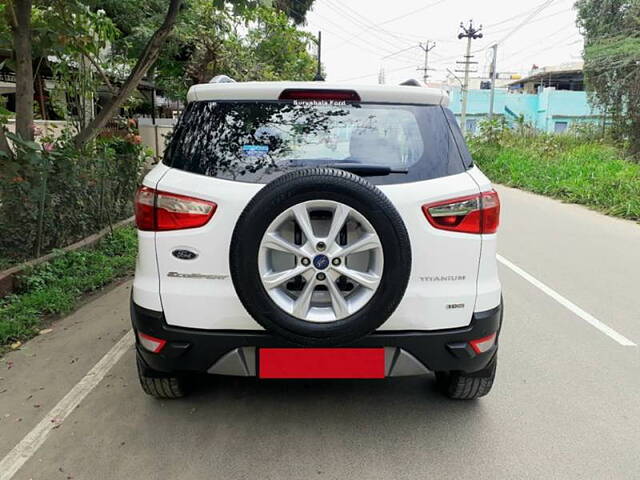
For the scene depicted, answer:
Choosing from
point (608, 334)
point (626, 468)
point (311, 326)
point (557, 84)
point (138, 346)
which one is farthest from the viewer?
point (557, 84)

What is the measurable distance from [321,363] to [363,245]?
0.61 m

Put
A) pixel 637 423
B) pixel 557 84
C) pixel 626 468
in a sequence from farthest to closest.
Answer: pixel 557 84, pixel 637 423, pixel 626 468

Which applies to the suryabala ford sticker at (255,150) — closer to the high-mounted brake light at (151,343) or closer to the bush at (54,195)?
the high-mounted brake light at (151,343)

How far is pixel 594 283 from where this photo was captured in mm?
5977

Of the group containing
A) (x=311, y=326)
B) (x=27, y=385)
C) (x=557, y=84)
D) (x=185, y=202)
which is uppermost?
(x=557, y=84)

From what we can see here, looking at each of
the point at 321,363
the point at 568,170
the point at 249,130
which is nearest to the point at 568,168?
the point at 568,170

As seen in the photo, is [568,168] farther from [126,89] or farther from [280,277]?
[280,277]

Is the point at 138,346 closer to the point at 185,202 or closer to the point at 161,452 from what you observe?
the point at 161,452

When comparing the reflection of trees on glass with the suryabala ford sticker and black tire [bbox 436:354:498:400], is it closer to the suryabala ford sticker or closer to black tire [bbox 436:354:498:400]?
the suryabala ford sticker

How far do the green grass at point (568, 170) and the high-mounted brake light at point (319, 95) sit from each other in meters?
9.65

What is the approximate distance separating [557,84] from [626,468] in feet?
178

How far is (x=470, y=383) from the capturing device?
3.05m

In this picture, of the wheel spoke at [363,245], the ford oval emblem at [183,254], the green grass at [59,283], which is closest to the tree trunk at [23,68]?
the green grass at [59,283]

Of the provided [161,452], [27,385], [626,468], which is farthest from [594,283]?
[27,385]
